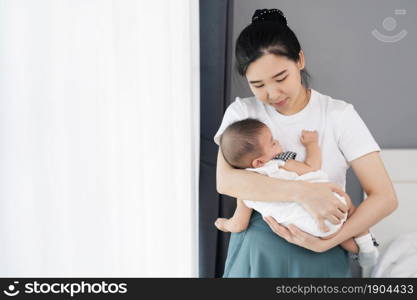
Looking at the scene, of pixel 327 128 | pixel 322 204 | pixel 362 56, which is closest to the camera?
pixel 322 204

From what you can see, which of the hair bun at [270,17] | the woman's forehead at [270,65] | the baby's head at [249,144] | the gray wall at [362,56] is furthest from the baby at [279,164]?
the gray wall at [362,56]

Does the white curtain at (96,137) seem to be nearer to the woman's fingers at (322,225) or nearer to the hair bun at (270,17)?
the hair bun at (270,17)

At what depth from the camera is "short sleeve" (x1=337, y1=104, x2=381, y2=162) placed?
1305mm

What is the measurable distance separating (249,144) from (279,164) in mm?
98

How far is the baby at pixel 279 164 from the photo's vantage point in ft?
4.21

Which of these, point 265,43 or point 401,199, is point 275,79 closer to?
point 265,43

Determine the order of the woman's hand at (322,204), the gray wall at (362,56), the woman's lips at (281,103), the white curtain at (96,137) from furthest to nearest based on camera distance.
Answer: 1. the gray wall at (362,56)
2. the woman's lips at (281,103)
3. the woman's hand at (322,204)
4. the white curtain at (96,137)

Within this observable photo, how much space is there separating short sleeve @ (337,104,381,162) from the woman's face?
0.49 feet

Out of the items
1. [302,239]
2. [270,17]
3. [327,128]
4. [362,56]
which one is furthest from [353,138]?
[362,56]

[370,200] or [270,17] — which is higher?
[270,17]

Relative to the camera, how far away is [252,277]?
1387 millimetres

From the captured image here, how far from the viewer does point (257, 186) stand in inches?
51.0

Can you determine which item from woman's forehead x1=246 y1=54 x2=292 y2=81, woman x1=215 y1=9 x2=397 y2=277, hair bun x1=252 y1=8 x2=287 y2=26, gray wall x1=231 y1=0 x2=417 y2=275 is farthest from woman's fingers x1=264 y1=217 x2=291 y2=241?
gray wall x1=231 y1=0 x2=417 y2=275

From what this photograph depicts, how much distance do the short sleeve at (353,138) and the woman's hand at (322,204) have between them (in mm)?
132
